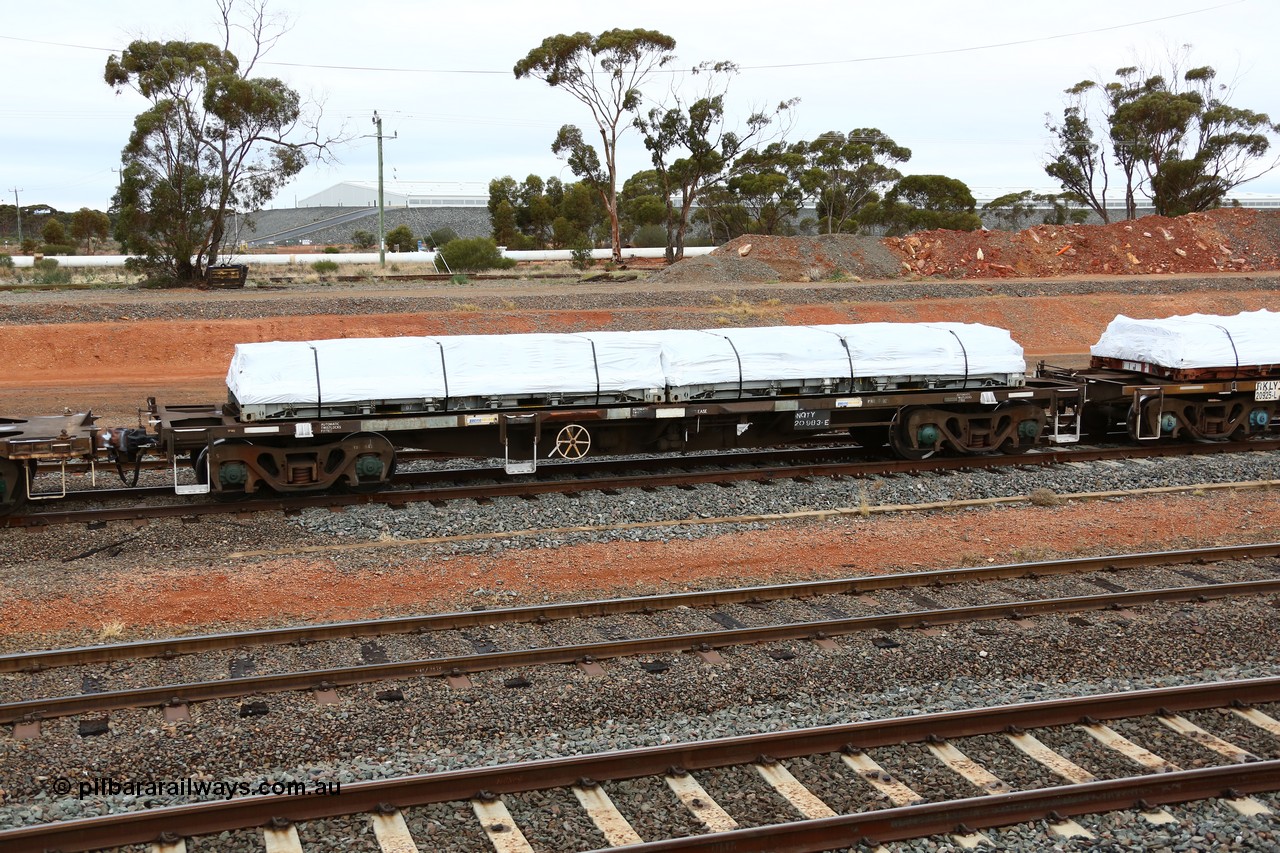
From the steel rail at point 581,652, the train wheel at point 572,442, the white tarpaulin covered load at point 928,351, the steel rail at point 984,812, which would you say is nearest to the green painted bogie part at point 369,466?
the train wheel at point 572,442

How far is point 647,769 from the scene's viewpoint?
24.0 feet

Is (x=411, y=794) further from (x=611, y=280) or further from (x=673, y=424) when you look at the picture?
(x=611, y=280)

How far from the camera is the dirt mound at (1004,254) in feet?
158

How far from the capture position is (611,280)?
158 feet

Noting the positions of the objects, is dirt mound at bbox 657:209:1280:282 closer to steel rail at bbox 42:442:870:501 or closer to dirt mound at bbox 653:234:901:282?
dirt mound at bbox 653:234:901:282

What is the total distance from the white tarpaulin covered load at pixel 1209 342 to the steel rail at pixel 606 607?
6357 mm

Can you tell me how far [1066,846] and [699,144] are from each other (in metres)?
59.9

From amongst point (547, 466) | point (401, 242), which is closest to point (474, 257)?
point (401, 242)

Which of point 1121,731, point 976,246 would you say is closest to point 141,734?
point 1121,731

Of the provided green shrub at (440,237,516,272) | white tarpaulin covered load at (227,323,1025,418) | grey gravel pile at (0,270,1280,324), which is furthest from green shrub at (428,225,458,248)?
white tarpaulin covered load at (227,323,1025,418)

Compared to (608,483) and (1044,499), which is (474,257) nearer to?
(608,483)
